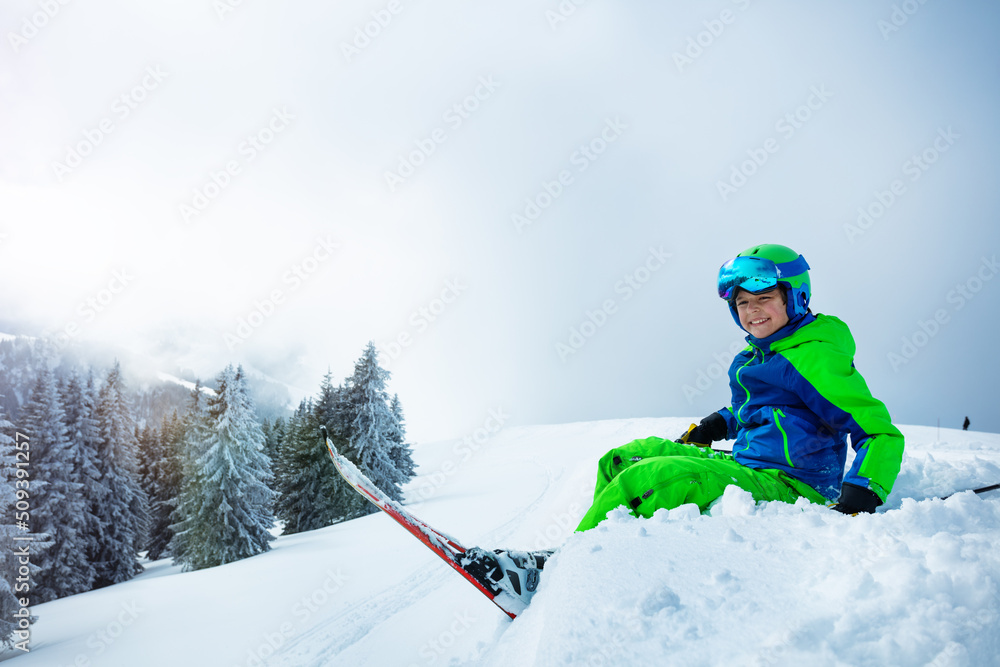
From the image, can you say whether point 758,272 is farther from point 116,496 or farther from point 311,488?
point 116,496

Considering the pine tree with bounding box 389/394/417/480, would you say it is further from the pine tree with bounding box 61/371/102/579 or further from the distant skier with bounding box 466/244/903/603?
the distant skier with bounding box 466/244/903/603

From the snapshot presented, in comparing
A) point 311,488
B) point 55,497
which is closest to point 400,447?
point 311,488

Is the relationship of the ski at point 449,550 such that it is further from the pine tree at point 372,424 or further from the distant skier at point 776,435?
the pine tree at point 372,424

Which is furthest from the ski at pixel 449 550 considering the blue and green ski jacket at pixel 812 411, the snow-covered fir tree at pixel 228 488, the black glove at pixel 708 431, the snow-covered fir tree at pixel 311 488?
the snow-covered fir tree at pixel 228 488

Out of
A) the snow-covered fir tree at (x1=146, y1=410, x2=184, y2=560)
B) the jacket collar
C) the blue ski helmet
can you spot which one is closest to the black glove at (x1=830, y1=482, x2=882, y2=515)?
the jacket collar

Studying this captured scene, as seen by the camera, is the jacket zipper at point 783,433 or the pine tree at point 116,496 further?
the pine tree at point 116,496

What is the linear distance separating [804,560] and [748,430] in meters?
1.57

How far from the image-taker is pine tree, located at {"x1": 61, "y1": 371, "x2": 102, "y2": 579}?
19250 millimetres

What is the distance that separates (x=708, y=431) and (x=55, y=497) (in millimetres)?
24703

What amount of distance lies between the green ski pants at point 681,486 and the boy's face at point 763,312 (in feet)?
3.26

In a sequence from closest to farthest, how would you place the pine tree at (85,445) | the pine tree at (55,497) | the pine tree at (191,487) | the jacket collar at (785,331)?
the jacket collar at (785,331)
the pine tree at (55,497)
the pine tree at (191,487)
the pine tree at (85,445)

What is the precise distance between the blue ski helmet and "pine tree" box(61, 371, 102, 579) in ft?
85.5

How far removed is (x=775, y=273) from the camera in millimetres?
3092

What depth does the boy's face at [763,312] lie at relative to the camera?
3126mm
